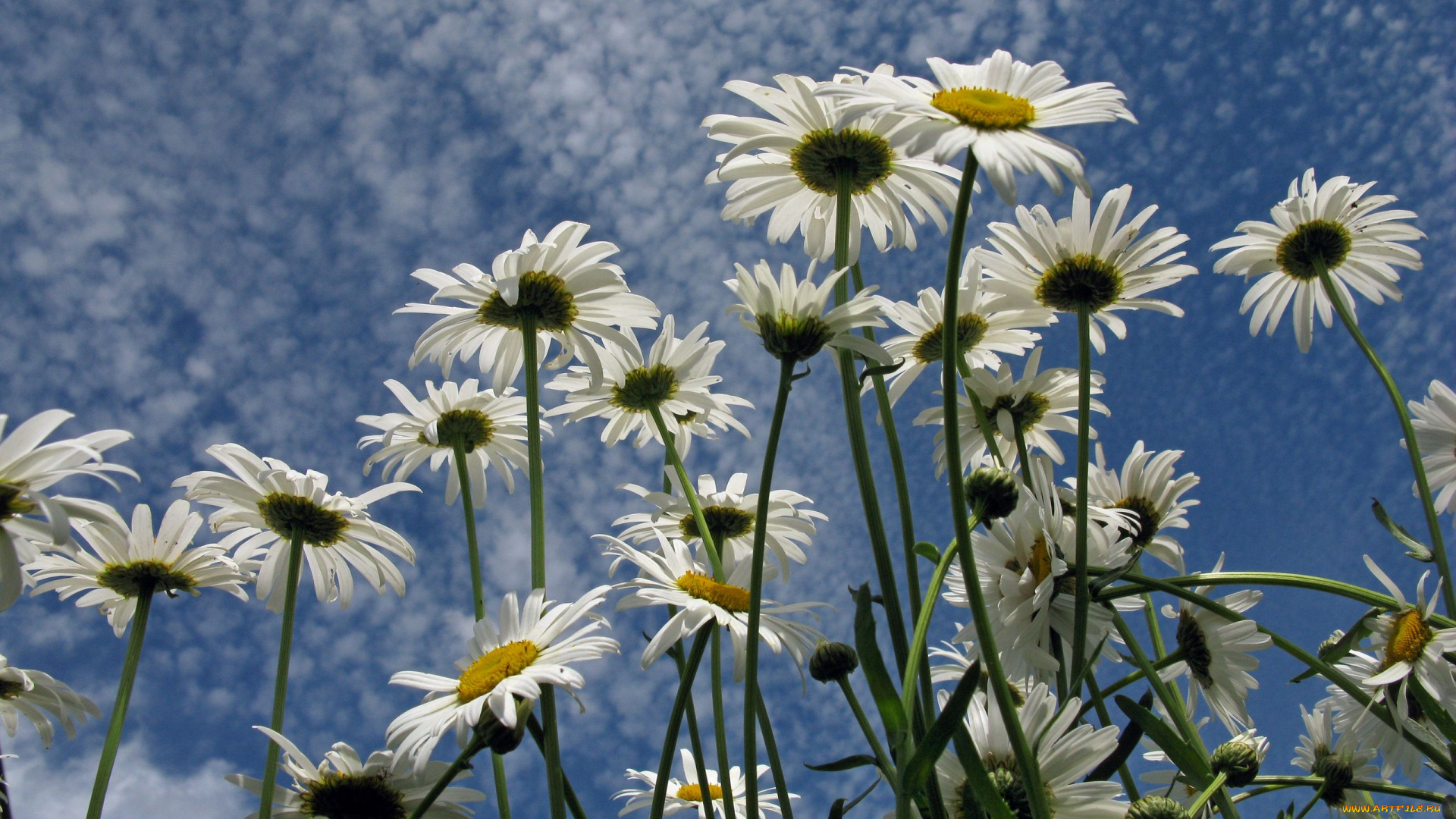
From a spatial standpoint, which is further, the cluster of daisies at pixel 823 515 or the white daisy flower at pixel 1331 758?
the white daisy flower at pixel 1331 758

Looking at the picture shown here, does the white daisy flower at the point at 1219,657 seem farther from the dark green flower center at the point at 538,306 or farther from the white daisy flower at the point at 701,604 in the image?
the dark green flower center at the point at 538,306

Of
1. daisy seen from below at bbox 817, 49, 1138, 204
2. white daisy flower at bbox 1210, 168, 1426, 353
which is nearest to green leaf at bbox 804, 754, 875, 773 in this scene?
daisy seen from below at bbox 817, 49, 1138, 204

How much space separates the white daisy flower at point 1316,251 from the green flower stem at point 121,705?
3769mm

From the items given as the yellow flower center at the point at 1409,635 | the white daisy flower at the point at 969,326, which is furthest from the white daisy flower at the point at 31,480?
the yellow flower center at the point at 1409,635

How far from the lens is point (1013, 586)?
233 centimetres

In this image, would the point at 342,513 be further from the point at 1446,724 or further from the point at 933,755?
the point at 1446,724

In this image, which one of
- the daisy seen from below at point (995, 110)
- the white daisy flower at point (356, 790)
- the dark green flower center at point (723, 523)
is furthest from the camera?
the dark green flower center at point (723, 523)

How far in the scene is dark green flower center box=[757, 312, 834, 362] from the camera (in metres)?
2.24

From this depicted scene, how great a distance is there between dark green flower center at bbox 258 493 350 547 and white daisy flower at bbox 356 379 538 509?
0.35 m

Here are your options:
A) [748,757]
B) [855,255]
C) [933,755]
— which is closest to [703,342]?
[855,255]

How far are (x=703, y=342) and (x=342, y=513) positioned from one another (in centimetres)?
128

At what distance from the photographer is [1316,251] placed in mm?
3779

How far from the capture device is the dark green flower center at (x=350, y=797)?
7.96 feet

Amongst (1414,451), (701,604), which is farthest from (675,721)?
(1414,451)
